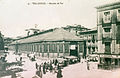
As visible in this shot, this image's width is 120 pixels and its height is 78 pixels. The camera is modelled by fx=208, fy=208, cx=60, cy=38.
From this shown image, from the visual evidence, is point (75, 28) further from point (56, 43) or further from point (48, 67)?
point (48, 67)

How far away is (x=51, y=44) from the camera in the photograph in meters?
1.91

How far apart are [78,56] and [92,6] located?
461mm

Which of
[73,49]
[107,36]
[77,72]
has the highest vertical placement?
[107,36]

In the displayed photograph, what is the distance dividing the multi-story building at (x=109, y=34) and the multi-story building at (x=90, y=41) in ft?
0.13

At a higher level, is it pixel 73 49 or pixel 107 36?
pixel 107 36

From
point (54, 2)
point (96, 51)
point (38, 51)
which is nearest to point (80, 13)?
point (54, 2)

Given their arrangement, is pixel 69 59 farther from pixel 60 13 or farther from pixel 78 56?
pixel 60 13

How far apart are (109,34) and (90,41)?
180 mm

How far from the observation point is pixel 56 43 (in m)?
1.90

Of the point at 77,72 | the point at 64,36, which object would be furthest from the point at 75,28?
the point at 77,72

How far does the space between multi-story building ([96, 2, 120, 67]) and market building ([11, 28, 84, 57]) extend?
19cm

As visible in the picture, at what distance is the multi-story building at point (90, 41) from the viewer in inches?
72.2

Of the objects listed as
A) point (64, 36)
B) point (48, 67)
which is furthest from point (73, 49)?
point (48, 67)

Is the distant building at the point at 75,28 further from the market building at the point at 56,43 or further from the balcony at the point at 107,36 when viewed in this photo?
the balcony at the point at 107,36
